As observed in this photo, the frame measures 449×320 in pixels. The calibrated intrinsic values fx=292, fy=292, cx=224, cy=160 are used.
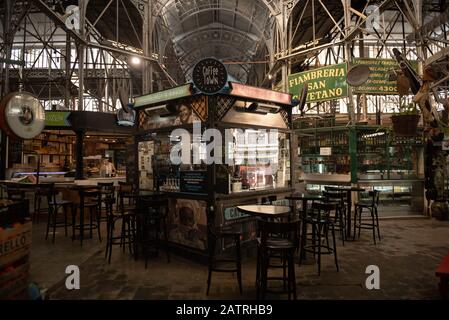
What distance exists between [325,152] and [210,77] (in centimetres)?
547

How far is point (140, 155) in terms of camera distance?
6242mm

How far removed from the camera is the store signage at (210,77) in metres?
4.62

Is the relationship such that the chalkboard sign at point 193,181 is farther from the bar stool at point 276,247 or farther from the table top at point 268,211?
the bar stool at point 276,247

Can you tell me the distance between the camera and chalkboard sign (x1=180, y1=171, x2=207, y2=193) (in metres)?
4.79

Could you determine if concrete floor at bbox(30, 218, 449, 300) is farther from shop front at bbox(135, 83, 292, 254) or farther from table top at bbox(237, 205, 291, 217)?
table top at bbox(237, 205, 291, 217)

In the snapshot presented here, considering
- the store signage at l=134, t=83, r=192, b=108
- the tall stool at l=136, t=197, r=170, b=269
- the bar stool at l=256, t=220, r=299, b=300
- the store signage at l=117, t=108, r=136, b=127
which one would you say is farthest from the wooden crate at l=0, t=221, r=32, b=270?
the store signage at l=117, t=108, r=136, b=127

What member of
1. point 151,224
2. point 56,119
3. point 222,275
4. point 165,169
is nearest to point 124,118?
point 56,119

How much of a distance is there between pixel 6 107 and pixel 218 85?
2.83 m

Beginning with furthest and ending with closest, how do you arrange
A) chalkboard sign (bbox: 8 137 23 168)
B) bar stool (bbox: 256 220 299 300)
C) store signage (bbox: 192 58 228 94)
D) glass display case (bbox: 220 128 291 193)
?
chalkboard sign (bbox: 8 137 23 168), glass display case (bbox: 220 128 291 193), store signage (bbox: 192 58 228 94), bar stool (bbox: 256 220 299 300)

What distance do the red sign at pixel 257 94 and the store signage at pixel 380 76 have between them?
3214 mm

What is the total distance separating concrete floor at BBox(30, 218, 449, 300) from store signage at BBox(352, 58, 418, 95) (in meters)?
4.05

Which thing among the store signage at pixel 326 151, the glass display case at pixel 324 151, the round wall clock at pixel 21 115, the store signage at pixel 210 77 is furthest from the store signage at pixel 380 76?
the round wall clock at pixel 21 115

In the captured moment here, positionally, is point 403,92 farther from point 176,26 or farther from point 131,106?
point 176,26

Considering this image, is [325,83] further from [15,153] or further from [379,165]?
[15,153]
